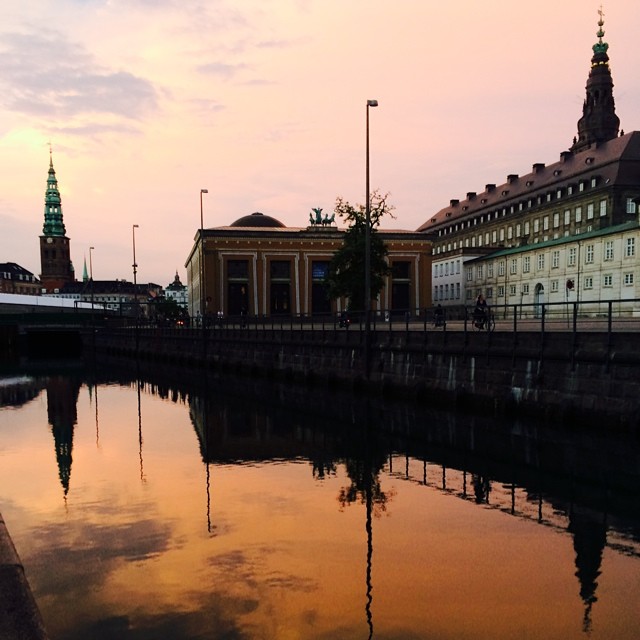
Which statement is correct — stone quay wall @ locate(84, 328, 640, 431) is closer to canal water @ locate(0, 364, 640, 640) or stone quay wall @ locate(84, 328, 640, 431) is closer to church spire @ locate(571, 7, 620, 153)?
canal water @ locate(0, 364, 640, 640)

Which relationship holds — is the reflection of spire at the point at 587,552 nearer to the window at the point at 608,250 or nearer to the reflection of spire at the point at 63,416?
the reflection of spire at the point at 63,416

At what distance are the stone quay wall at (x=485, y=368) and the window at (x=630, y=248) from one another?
153 feet

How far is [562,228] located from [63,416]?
9852cm

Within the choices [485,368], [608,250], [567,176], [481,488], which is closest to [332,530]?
[481,488]

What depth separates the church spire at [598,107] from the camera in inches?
5182

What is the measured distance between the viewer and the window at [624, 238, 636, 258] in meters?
68.0

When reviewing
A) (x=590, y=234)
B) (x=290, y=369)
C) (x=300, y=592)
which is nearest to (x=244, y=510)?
(x=300, y=592)

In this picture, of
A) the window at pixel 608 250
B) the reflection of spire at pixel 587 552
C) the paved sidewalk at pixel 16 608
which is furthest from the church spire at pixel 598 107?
the paved sidewalk at pixel 16 608

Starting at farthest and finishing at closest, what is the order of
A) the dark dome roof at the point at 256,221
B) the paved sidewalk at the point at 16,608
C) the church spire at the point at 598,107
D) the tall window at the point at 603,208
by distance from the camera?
→ the church spire at the point at 598,107, the dark dome roof at the point at 256,221, the tall window at the point at 603,208, the paved sidewalk at the point at 16,608

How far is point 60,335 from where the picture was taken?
10125 centimetres

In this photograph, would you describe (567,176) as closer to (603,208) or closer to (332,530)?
(603,208)

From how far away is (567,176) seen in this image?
4262 inches

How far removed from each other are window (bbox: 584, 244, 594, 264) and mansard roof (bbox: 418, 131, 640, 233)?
84.9ft

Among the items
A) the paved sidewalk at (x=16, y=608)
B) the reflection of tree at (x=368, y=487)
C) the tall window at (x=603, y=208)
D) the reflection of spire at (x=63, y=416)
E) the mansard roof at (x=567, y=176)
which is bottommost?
the reflection of spire at (x=63, y=416)
